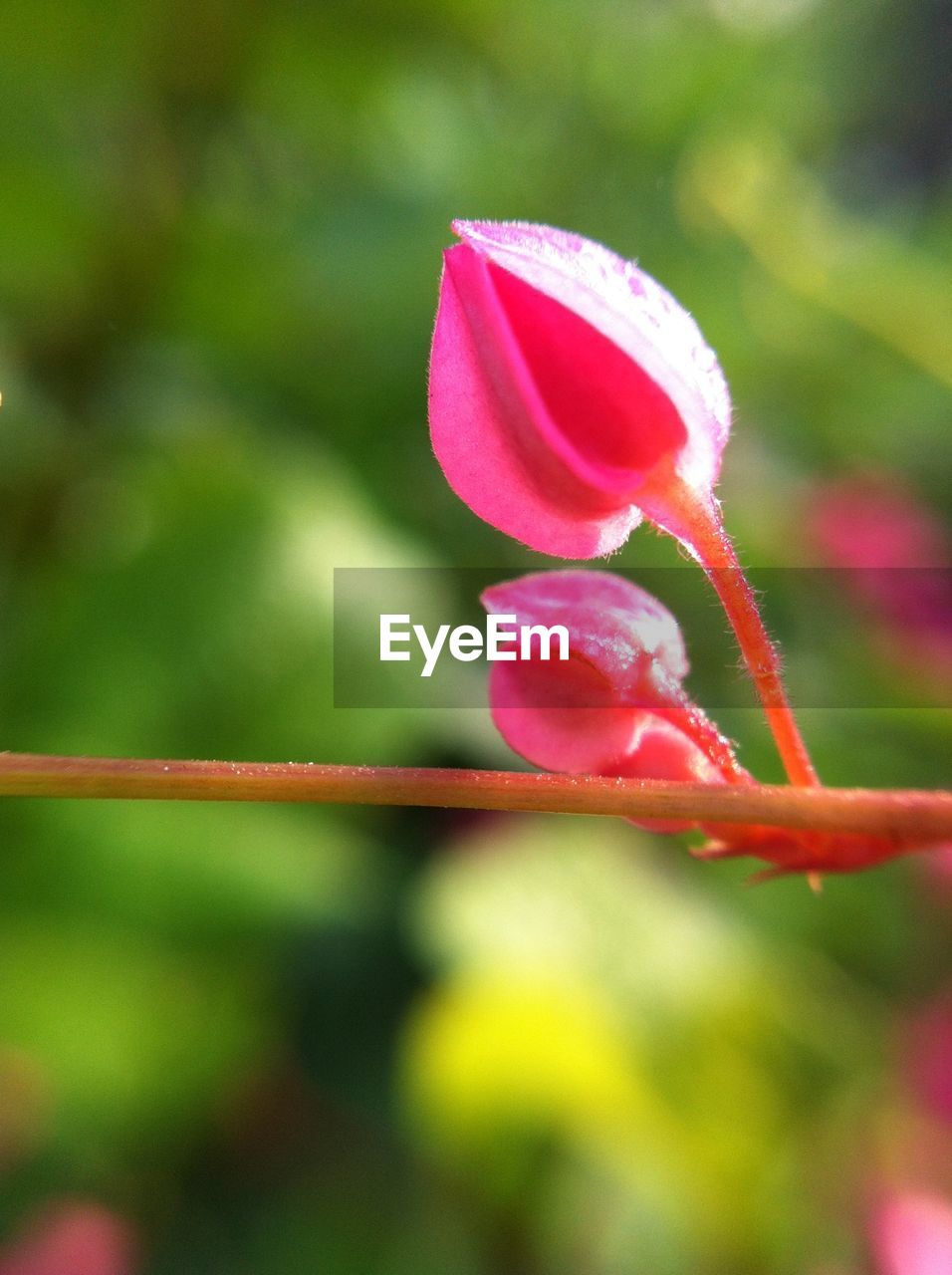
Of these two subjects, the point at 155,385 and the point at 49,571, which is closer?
the point at 49,571

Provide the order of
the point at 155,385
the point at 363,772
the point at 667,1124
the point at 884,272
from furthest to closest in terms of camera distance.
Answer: the point at 155,385, the point at 884,272, the point at 667,1124, the point at 363,772

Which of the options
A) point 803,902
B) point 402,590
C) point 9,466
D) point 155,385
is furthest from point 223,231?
point 803,902

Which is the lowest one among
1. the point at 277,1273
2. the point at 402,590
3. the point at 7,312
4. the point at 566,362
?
the point at 277,1273

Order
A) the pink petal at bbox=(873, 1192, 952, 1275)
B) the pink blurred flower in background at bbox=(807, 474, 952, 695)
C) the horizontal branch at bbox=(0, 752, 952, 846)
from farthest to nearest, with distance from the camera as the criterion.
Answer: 1. the pink blurred flower in background at bbox=(807, 474, 952, 695)
2. the pink petal at bbox=(873, 1192, 952, 1275)
3. the horizontal branch at bbox=(0, 752, 952, 846)

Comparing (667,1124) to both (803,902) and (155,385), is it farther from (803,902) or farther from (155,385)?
(155,385)

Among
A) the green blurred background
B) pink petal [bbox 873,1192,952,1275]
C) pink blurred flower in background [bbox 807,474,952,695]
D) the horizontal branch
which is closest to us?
the horizontal branch

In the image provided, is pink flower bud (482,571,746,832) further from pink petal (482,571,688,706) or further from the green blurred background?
the green blurred background

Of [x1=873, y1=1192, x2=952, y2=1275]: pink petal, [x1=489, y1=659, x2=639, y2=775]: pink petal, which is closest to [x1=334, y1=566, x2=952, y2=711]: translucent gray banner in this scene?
[x1=873, y1=1192, x2=952, y2=1275]: pink petal

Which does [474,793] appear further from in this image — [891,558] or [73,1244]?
[891,558]
